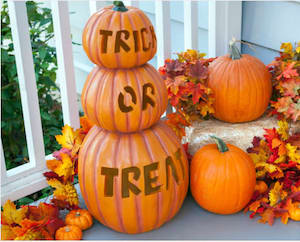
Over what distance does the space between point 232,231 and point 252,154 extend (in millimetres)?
287

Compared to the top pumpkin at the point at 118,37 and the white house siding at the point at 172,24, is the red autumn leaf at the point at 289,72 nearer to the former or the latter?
the white house siding at the point at 172,24

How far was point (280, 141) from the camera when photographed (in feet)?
4.75

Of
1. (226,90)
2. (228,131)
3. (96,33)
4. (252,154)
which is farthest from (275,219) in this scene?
(96,33)

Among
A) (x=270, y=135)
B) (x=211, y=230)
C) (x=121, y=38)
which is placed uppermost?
(x=121, y=38)

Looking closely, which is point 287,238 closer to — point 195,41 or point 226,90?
point 226,90

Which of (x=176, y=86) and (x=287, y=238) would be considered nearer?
(x=287, y=238)

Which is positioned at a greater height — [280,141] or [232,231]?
[280,141]

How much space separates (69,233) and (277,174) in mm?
708

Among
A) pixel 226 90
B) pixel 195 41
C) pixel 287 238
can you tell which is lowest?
pixel 287 238

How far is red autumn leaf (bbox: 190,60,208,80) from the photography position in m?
1.60

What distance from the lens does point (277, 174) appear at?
4.76ft

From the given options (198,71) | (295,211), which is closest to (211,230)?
(295,211)

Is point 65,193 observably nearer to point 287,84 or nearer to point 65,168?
point 65,168

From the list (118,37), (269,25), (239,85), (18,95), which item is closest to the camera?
(118,37)
